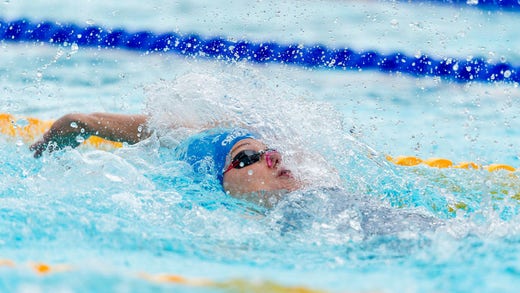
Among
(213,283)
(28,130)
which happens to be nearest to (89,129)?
(28,130)

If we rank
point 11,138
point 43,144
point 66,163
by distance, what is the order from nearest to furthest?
point 66,163, point 43,144, point 11,138

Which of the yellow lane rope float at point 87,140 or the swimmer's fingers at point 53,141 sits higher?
the yellow lane rope float at point 87,140

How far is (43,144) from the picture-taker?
2.03m

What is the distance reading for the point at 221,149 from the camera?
1.87 metres

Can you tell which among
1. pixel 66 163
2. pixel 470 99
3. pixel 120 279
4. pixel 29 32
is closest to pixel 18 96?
pixel 29 32

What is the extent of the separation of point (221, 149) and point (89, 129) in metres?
0.45

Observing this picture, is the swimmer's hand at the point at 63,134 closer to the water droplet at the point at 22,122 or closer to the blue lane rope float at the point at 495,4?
the water droplet at the point at 22,122

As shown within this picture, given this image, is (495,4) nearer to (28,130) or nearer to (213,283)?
(28,130)

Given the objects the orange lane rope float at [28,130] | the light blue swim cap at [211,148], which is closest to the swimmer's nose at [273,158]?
the light blue swim cap at [211,148]

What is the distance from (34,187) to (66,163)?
0.38 feet

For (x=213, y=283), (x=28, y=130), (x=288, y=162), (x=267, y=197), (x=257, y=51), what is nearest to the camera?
(x=213, y=283)

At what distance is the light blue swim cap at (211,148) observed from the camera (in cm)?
186

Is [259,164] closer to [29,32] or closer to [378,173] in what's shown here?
[378,173]

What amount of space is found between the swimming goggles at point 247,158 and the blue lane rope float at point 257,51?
1.80 meters
